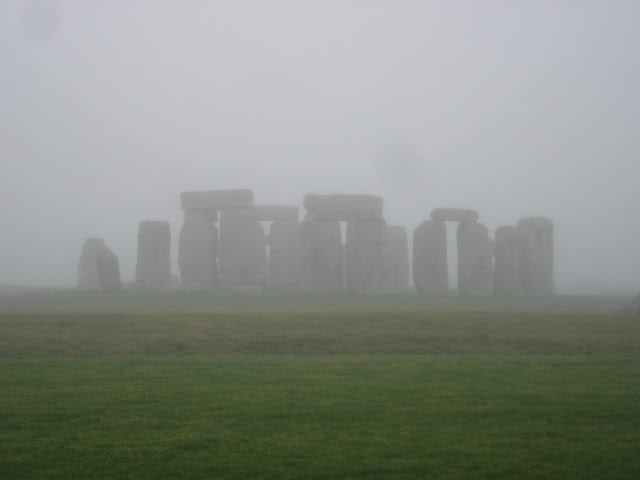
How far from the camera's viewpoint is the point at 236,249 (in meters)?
30.7

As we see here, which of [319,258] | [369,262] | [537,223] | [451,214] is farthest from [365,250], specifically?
[537,223]

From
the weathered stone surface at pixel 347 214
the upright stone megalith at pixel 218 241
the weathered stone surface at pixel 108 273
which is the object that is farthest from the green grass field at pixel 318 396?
the upright stone megalith at pixel 218 241

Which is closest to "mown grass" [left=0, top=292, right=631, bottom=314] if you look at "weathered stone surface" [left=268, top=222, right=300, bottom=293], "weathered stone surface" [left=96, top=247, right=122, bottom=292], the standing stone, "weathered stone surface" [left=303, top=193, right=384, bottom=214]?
"weathered stone surface" [left=96, top=247, right=122, bottom=292]

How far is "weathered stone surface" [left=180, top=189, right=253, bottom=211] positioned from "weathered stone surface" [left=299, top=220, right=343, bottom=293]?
10.9 ft

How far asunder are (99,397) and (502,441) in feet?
17.6

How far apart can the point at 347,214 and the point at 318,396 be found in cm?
2101

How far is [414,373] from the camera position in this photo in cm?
1073

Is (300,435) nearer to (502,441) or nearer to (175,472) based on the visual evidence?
(175,472)

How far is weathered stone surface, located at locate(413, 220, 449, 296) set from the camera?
29312 millimetres

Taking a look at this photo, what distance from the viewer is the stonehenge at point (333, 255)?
2905 centimetres

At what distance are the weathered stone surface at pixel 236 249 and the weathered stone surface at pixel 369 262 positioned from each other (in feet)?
16.2

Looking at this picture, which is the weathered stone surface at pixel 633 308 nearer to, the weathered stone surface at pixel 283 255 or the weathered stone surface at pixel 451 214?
the weathered stone surface at pixel 451 214

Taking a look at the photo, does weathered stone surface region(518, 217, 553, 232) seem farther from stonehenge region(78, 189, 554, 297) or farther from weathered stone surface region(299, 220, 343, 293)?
weathered stone surface region(299, 220, 343, 293)

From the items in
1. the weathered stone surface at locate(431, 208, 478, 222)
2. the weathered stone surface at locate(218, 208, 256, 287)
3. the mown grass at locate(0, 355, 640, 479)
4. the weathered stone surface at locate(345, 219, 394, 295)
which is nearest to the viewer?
the mown grass at locate(0, 355, 640, 479)
